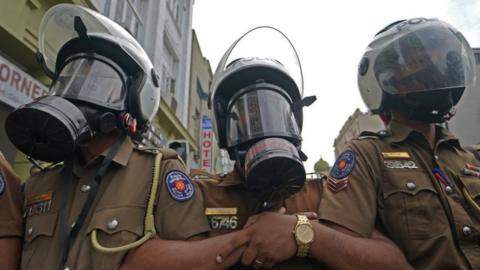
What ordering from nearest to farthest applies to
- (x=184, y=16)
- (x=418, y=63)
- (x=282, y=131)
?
1. (x=282, y=131)
2. (x=418, y=63)
3. (x=184, y=16)

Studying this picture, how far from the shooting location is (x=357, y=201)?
4.76 ft

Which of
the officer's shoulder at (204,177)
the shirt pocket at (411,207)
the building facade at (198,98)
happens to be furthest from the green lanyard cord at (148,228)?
the building facade at (198,98)

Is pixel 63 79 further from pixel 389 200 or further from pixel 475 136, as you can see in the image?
pixel 475 136

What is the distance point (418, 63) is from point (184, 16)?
1199cm

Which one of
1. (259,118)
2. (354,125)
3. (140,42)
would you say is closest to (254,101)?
(259,118)

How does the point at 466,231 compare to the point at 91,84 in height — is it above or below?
below

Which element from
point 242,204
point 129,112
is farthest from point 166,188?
point 129,112

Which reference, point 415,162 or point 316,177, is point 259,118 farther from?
point 415,162

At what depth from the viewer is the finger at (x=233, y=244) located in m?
1.26

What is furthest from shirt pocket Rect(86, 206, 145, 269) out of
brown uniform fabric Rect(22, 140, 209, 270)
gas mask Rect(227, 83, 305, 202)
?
gas mask Rect(227, 83, 305, 202)

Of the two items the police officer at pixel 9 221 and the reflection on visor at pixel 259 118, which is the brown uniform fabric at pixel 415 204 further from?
the police officer at pixel 9 221

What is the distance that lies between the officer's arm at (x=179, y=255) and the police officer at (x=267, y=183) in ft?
0.11

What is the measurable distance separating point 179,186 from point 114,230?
31 cm

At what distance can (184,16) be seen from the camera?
1267 cm
